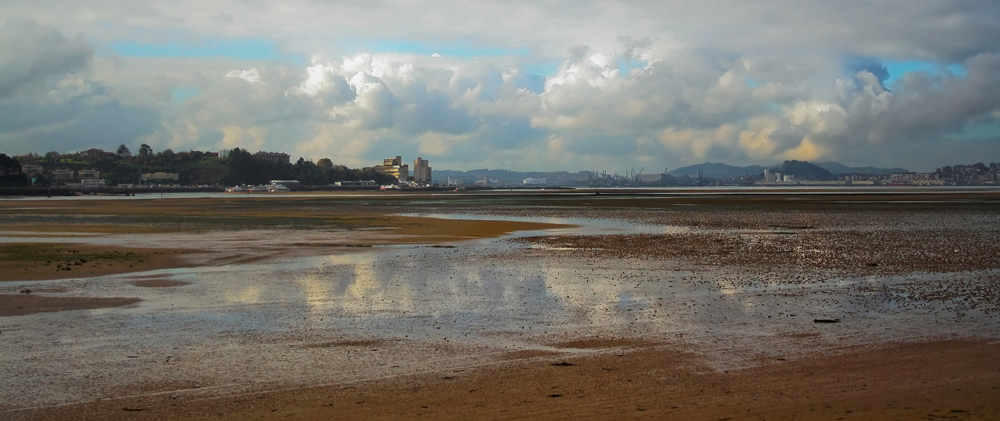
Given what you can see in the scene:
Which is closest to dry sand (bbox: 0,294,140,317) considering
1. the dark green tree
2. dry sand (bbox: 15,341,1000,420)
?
dry sand (bbox: 15,341,1000,420)

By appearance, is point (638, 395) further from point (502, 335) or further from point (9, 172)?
point (9, 172)

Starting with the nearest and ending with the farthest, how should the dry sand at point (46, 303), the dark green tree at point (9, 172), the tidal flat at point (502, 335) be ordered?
the tidal flat at point (502, 335)
the dry sand at point (46, 303)
the dark green tree at point (9, 172)

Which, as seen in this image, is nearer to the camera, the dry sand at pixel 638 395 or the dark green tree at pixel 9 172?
the dry sand at pixel 638 395

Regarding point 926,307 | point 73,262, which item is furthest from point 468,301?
point 73,262

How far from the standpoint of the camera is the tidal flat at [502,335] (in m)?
8.01

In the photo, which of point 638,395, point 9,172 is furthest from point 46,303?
point 9,172

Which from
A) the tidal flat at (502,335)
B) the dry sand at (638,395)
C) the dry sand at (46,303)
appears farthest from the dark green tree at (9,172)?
the dry sand at (638,395)

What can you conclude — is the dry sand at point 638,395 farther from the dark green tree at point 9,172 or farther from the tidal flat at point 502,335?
the dark green tree at point 9,172

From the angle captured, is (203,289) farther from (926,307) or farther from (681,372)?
(926,307)

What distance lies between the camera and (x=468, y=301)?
604 inches

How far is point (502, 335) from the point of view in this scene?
11703mm

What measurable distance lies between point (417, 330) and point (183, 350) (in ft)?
11.7

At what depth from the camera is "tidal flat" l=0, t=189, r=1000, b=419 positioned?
26.3 ft

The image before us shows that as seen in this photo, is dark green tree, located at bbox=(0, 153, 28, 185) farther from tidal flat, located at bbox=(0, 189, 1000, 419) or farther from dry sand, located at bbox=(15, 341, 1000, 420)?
dry sand, located at bbox=(15, 341, 1000, 420)
